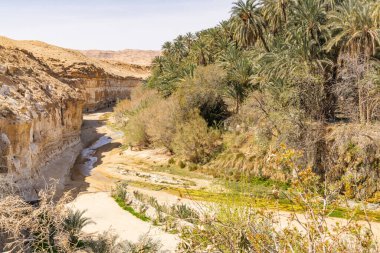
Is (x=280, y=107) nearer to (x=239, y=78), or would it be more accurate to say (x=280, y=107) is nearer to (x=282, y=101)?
(x=282, y=101)

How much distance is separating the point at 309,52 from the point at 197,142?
1311 cm

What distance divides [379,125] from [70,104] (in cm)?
3437

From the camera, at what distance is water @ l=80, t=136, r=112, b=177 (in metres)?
35.6

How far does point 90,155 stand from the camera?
138ft

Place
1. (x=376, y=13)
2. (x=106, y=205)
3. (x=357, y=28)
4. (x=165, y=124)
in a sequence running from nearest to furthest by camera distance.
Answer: (x=106, y=205)
(x=376, y=13)
(x=357, y=28)
(x=165, y=124)

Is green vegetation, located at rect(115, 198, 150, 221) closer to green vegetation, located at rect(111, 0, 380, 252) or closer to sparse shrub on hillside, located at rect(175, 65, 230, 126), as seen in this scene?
green vegetation, located at rect(111, 0, 380, 252)

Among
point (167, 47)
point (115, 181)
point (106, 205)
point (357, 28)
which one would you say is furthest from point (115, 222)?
point (167, 47)

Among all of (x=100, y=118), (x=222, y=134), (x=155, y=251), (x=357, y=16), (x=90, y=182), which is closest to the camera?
(x=155, y=251)

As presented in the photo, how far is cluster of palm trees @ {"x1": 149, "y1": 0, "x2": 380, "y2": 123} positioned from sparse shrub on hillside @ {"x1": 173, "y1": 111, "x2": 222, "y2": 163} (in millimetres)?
5703

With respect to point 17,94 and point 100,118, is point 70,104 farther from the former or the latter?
point 100,118

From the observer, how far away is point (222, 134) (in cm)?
3628

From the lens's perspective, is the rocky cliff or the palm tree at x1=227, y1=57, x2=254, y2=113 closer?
the rocky cliff

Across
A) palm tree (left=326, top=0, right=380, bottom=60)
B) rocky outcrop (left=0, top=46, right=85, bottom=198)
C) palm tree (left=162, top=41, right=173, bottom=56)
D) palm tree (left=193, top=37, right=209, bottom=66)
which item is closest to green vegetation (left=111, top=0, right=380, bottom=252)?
palm tree (left=326, top=0, right=380, bottom=60)

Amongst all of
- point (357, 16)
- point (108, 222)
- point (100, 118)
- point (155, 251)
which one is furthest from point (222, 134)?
point (100, 118)
